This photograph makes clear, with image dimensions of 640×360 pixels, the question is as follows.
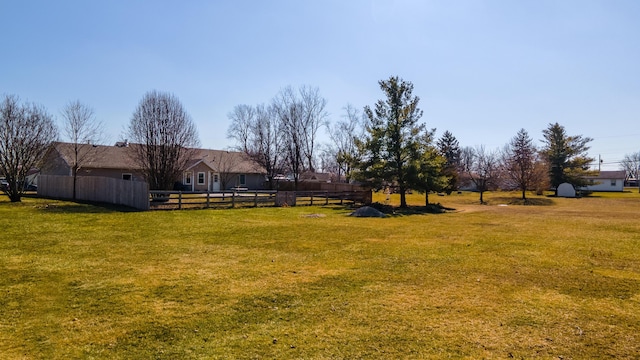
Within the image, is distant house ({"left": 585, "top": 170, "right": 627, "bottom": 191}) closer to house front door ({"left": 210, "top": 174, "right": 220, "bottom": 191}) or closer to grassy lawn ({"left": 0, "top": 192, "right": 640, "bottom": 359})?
house front door ({"left": 210, "top": 174, "right": 220, "bottom": 191})

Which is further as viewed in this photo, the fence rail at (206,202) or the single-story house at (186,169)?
the single-story house at (186,169)

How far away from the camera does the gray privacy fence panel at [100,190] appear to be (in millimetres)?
20198

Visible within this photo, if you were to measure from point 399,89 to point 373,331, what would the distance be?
82.8 ft

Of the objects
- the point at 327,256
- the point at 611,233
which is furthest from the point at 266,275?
the point at 611,233

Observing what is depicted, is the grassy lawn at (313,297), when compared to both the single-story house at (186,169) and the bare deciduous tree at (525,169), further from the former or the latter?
the bare deciduous tree at (525,169)

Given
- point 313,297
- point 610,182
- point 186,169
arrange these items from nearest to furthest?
1. point 313,297
2. point 186,169
3. point 610,182

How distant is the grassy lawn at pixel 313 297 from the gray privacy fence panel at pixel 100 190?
8.08 metres

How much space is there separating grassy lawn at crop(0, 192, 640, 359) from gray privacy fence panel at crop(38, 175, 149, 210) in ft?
26.5

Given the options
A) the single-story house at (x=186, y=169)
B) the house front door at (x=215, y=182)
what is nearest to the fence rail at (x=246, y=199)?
the single-story house at (x=186, y=169)

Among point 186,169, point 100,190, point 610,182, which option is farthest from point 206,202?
point 610,182

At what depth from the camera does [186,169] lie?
3712cm

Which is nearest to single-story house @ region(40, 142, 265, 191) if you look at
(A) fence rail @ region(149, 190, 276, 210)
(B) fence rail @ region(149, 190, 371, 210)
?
(B) fence rail @ region(149, 190, 371, 210)

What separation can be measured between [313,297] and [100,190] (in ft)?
71.2

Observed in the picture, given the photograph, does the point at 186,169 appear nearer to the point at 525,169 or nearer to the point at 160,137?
the point at 160,137
